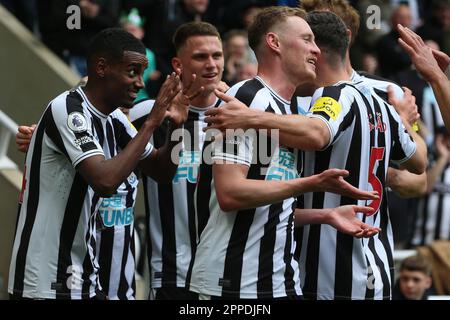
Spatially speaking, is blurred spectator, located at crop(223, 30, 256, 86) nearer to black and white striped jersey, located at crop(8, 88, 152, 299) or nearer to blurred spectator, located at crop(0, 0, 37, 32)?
blurred spectator, located at crop(0, 0, 37, 32)

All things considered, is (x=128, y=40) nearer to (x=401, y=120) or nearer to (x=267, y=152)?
(x=267, y=152)

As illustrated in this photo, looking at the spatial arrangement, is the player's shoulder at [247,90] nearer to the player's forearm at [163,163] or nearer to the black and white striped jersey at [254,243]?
the black and white striped jersey at [254,243]

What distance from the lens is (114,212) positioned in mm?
7254

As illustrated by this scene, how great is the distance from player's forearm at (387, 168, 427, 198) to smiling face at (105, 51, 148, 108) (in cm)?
178

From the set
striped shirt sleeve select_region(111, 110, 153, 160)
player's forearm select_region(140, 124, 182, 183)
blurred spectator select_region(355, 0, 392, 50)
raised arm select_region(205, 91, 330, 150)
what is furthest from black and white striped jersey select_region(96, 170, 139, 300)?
blurred spectator select_region(355, 0, 392, 50)

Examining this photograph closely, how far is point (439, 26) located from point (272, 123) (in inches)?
358

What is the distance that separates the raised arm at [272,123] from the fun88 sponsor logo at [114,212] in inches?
49.1

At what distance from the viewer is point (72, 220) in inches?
256

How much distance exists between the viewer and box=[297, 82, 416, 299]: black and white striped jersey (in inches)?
260

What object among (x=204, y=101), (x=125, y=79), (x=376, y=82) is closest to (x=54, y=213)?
(x=125, y=79)

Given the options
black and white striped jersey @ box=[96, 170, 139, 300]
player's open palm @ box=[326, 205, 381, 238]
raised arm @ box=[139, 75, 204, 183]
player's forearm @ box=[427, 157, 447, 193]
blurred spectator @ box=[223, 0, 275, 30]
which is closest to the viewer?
player's open palm @ box=[326, 205, 381, 238]

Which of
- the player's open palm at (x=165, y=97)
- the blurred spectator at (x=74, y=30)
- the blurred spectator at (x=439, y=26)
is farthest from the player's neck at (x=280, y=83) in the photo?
the blurred spectator at (x=439, y=26)
